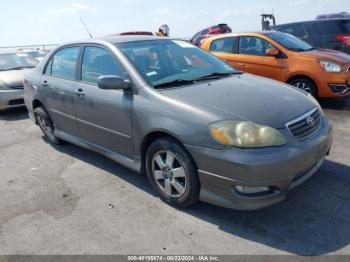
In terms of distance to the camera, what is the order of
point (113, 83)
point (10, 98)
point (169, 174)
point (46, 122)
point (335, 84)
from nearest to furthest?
point (169, 174)
point (113, 83)
point (46, 122)
point (335, 84)
point (10, 98)

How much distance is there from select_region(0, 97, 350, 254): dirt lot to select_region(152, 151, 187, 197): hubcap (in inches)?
8.1

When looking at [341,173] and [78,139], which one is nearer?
[341,173]

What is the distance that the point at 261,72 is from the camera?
6.87m

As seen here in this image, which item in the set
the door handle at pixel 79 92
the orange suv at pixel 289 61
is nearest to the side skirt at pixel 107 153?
the door handle at pixel 79 92

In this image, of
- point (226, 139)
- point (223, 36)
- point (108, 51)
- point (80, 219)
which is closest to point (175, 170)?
point (226, 139)

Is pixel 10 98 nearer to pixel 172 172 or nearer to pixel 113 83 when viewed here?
pixel 113 83

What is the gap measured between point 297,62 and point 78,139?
4.29 metres

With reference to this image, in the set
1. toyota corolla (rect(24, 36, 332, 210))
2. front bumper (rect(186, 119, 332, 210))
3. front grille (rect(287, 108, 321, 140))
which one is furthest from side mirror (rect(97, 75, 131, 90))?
front grille (rect(287, 108, 321, 140))

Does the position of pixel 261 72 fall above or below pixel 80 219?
above

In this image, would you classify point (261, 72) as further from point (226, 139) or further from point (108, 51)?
point (226, 139)

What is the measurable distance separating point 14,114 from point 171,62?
557 cm

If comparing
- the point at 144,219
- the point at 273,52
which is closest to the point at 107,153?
the point at 144,219

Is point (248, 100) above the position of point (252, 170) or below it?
above

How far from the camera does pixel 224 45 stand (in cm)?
755
